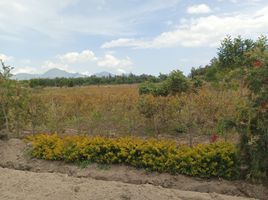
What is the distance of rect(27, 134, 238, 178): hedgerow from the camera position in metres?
5.54

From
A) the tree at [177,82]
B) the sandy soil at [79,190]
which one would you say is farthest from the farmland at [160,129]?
the tree at [177,82]

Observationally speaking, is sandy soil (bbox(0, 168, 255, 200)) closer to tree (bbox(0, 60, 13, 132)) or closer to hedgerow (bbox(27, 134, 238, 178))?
hedgerow (bbox(27, 134, 238, 178))

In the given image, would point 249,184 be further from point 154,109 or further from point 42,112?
point 42,112

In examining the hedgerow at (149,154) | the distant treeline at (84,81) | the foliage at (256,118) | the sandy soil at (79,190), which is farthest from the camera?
the distant treeline at (84,81)

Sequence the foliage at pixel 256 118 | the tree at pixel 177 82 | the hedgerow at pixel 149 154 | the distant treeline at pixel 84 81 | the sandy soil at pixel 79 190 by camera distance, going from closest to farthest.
→ the foliage at pixel 256 118, the sandy soil at pixel 79 190, the hedgerow at pixel 149 154, the tree at pixel 177 82, the distant treeline at pixel 84 81

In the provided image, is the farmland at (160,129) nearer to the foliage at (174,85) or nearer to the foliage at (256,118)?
the foliage at (256,118)

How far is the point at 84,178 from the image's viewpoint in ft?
19.2

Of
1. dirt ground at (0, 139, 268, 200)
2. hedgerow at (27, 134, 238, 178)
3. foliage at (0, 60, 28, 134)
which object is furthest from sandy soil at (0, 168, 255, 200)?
foliage at (0, 60, 28, 134)

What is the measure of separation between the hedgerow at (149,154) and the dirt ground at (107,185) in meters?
0.13

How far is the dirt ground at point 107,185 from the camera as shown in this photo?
508 cm

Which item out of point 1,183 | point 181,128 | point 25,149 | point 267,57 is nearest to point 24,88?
point 25,149

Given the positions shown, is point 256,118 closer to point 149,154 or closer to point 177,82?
point 149,154

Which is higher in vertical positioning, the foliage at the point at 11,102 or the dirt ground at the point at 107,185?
the foliage at the point at 11,102

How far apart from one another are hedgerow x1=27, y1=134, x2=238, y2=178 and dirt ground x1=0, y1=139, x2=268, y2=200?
0.13 m
